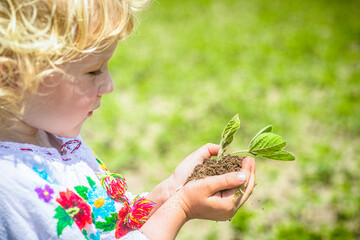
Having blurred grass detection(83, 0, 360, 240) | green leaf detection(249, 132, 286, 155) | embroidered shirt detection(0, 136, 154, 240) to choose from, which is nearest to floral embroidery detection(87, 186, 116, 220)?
embroidered shirt detection(0, 136, 154, 240)

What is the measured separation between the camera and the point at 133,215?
5.08 ft

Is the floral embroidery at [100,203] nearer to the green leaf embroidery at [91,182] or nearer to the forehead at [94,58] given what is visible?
the green leaf embroidery at [91,182]

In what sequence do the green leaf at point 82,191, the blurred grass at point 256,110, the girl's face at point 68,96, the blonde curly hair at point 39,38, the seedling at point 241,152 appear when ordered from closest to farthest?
1. the blonde curly hair at point 39,38
2. the girl's face at point 68,96
3. the green leaf at point 82,191
4. the seedling at point 241,152
5. the blurred grass at point 256,110

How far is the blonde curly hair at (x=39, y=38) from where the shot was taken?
1.12 meters

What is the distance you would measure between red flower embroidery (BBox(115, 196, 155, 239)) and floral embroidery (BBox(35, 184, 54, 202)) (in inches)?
12.7

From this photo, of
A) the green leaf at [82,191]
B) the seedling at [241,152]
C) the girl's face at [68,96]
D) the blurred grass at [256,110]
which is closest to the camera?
the girl's face at [68,96]

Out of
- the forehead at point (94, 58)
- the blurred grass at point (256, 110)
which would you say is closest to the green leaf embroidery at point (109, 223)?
the forehead at point (94, 58)

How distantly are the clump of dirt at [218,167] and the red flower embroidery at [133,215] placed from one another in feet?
0.89

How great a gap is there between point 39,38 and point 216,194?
0.82 meters

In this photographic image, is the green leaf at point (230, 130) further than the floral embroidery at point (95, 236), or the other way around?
the green leaf at point (230, 130)

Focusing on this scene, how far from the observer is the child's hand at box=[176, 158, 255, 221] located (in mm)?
1387

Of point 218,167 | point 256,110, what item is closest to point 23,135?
point 218,167

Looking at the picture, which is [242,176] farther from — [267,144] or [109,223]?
[109,223]

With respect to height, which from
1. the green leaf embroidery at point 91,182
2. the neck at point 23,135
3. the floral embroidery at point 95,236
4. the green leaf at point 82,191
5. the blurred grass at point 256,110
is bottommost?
the floral embroidery at point 95,236
